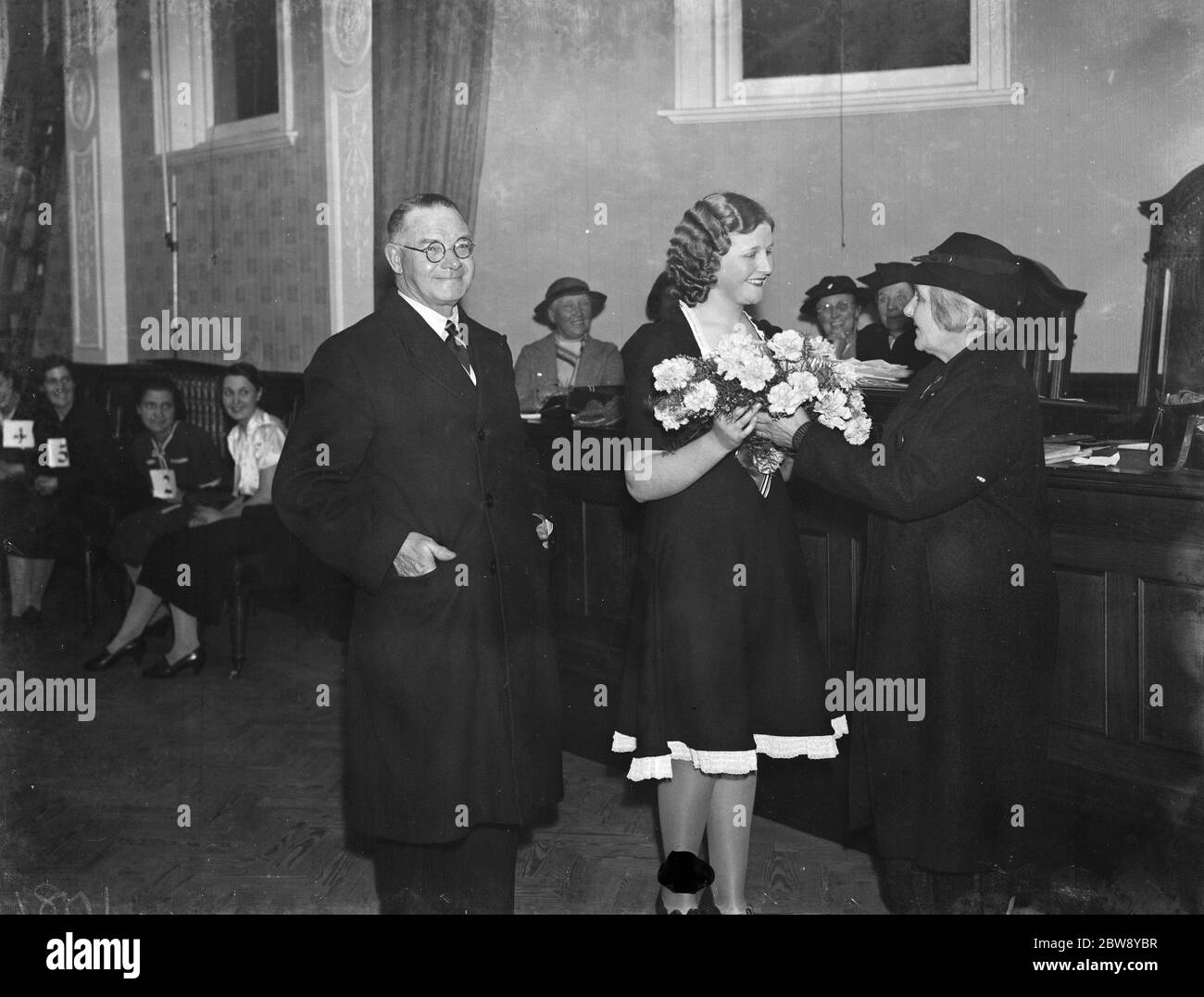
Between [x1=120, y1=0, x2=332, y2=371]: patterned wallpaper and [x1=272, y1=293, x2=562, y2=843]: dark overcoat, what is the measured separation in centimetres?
453

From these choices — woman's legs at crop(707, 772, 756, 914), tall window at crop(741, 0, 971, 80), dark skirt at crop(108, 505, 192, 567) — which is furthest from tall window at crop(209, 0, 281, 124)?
woman's legs at crop(707, 772, 756, 914)

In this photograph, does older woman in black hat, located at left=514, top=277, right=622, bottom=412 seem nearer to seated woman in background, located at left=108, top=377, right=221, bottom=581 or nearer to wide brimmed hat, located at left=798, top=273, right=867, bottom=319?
wide brimmed hat, located at left=798, top=273, right=867, bottom=319

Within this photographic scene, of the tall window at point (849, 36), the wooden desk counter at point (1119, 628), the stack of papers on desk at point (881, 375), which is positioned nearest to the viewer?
the wooden desk counter at point (1119, 628)

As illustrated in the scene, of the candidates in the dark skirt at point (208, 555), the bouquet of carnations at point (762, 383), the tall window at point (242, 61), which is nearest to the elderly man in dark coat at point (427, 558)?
the bouquet of carnations at point (762, 383)

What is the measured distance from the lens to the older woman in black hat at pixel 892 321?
530cm

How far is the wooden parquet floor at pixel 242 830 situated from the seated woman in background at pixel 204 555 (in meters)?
0.30

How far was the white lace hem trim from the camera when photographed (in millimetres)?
2783

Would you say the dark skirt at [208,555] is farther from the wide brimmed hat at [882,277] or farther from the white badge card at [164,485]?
the wide brimmed hat at [882,277]

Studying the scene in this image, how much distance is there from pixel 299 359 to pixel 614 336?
1970mm

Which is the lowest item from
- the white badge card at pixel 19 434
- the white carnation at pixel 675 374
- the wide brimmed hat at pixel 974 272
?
the white badge card at pixel 19 434

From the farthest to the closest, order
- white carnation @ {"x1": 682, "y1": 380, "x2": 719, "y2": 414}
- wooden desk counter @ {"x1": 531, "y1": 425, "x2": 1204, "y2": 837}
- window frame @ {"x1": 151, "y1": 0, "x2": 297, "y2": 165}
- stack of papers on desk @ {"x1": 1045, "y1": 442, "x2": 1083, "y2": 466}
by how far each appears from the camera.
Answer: window frame @ {"x1": 151, "y1": 0, "x2": 297, "y2": 165}, stack of papers on desk @ {"x1": 1045, "y1": 442, "x2": 1083, "y2": 466}, wooden desk counter @ {"x1": 531, "y1": 425, "x2": 1204, "y2": 837}, white carnation @ {"x1": 682, "y1": 380, "x2": 719, "y2": 414}

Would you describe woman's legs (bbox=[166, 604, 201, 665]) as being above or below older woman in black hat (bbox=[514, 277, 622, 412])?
below
